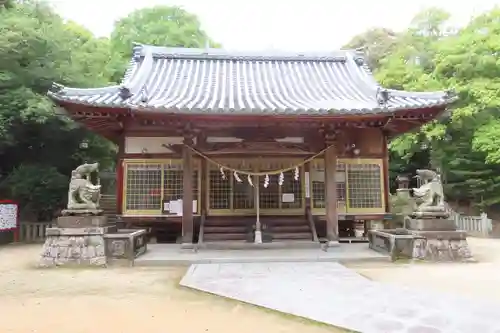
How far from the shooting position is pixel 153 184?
38.8 feet

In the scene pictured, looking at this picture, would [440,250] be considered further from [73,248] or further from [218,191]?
[73,248]

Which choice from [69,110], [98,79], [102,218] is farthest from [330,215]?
[98,79]

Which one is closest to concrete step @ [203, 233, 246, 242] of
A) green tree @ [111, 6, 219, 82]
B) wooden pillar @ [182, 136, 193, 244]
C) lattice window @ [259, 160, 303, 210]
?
wooden pillar @ [182, 136, 193, 244]

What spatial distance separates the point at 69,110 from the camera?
10242 millimetres

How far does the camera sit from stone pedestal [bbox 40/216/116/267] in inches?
353

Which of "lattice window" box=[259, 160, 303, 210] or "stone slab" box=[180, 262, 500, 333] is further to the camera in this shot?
"lattice window" box=[259, 160, 303, 210]

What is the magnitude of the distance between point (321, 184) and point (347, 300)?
6568 mm

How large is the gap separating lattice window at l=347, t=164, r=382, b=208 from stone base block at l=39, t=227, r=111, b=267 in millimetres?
6997

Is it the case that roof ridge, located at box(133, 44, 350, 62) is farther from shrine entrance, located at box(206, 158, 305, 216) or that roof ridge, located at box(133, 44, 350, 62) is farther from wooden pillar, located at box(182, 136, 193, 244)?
wooden pillar, located at box(182, 136, 193, 244)

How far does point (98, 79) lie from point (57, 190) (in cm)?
511

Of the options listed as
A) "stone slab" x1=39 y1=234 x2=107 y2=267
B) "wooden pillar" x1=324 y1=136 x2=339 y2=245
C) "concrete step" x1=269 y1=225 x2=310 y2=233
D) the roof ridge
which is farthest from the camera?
the roof ridge

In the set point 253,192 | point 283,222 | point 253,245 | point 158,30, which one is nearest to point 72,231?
point 253,245

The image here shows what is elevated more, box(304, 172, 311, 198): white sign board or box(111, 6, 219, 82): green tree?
box(111, 6, 219, 82): green tree

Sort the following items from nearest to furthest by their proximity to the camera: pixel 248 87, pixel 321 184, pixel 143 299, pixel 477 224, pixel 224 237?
pixel 143 299, pixel 224 237, pixel 321 184, pixel 248 87, pixel 477 224
